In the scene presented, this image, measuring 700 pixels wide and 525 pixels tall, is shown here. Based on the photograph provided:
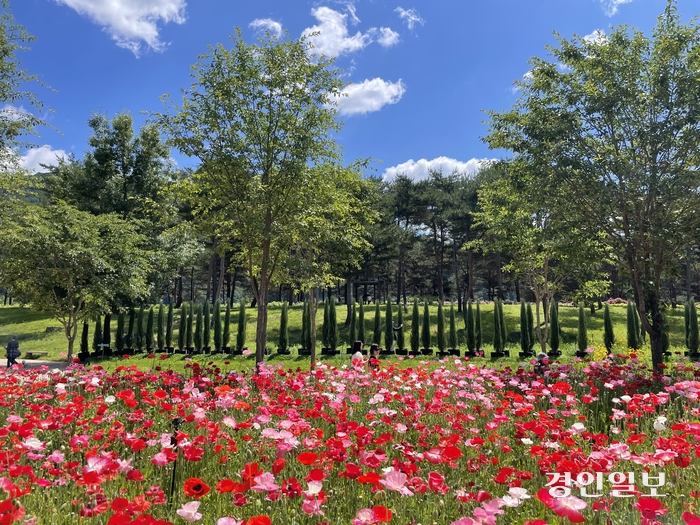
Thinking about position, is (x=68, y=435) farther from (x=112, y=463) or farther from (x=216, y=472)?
(x=112, y=463)

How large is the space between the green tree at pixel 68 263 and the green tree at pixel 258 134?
5.38 m

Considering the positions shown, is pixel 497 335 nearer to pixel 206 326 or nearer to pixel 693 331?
pixel 693 331

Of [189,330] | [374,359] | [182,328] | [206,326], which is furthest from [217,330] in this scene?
[374,359]

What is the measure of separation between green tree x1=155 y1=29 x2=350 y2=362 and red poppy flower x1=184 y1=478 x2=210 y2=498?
6.07 m

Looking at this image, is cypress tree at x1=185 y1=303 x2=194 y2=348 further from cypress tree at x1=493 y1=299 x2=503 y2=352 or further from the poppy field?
the poppy field

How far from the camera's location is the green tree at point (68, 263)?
11086 millimetres

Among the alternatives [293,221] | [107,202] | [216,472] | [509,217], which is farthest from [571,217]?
[107,202]

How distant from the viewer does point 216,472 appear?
9.81 feet

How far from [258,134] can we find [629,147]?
6.82 metres

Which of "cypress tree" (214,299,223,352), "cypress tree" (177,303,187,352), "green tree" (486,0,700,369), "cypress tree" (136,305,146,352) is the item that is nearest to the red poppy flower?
"green tree" (486,0,700,369)

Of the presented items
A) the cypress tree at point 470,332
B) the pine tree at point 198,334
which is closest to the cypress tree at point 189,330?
the pine tree at point 198,334

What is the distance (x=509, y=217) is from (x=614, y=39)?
3.77 metres

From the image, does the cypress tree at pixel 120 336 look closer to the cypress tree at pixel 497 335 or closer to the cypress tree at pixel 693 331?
the cypress tree at pixel 497 335

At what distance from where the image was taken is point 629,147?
7.67 meters
